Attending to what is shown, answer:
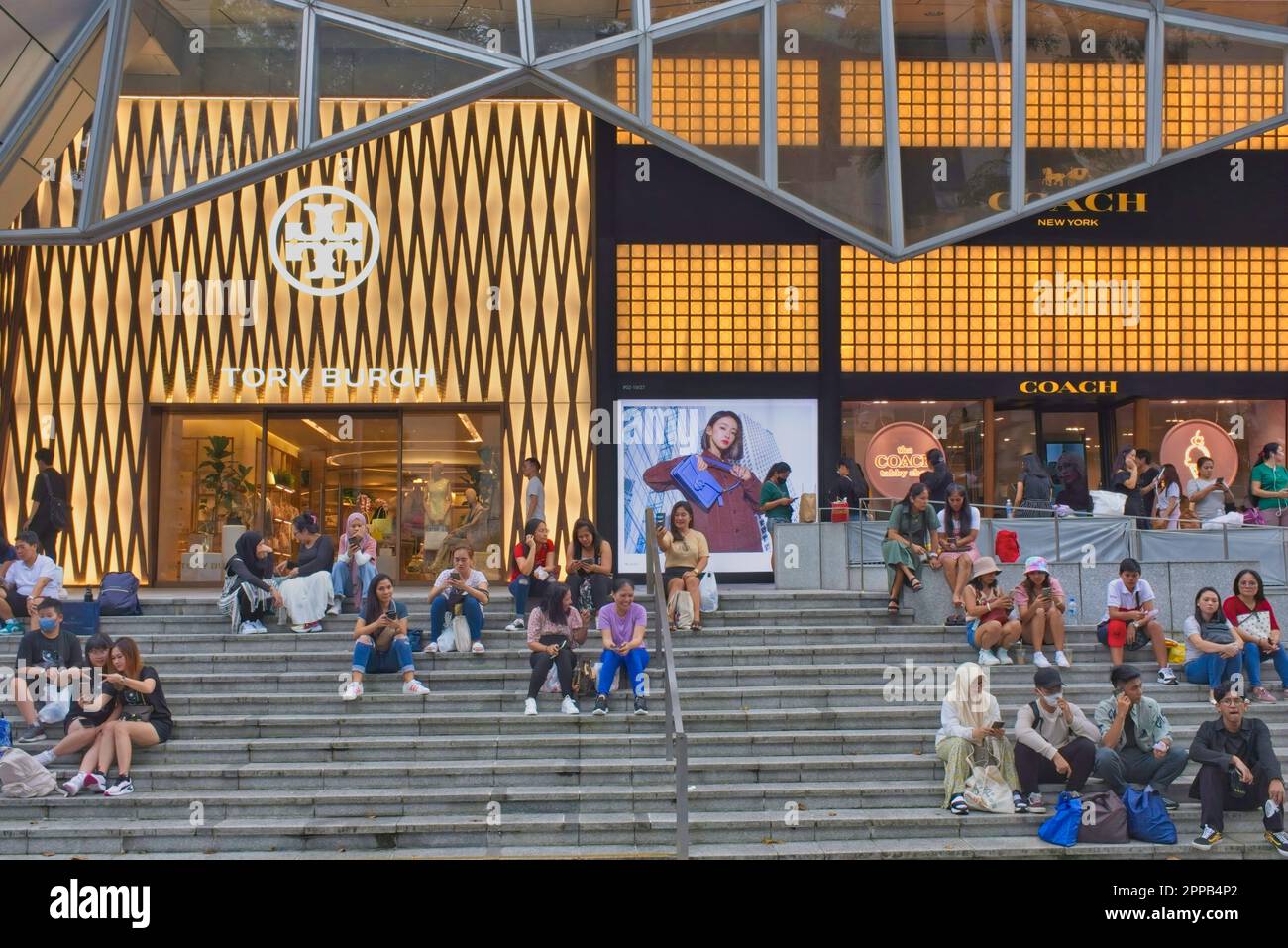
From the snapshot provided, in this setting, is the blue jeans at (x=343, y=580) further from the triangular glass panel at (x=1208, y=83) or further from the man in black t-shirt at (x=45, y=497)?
the triangular glass panel at (x=1208, y=83)

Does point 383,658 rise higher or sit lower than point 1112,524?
lower

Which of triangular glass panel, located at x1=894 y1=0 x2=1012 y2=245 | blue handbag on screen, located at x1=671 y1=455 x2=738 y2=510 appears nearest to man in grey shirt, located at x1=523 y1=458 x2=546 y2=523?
blue handbag on screen, located at x1=671 y1=455 x2=738 y2=510

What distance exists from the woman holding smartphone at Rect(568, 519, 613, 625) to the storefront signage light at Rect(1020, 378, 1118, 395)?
323 inches

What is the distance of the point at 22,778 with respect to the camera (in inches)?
390

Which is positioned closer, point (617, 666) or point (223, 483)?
point (617, 666)

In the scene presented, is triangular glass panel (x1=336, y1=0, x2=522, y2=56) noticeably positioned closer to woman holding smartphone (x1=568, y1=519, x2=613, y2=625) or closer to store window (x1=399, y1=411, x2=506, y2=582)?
woman holding smartphone (x1=568, y1=519, x2=613, y2=625)

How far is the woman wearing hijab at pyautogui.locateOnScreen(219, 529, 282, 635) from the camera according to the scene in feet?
41.8

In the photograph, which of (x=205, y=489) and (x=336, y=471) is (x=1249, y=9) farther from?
(x=205, y=489)

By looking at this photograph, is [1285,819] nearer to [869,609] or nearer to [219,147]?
[869,609]

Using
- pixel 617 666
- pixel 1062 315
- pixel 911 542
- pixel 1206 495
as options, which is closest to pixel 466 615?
pixel 617 666

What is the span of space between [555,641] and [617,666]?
0.58 m

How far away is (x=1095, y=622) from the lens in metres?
13.4

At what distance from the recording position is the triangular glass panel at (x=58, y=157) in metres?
12.6
